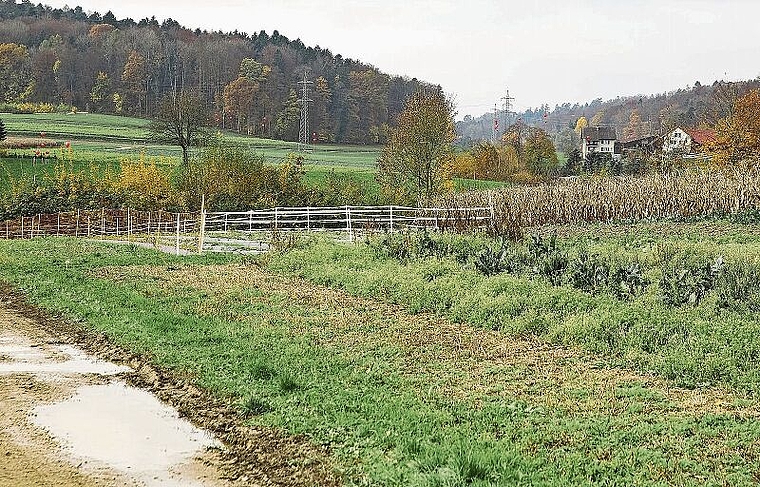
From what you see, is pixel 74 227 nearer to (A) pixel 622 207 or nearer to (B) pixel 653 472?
(A) pixel 622 207

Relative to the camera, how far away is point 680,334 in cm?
920

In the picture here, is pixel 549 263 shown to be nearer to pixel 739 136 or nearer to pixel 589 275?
pixel 589 275

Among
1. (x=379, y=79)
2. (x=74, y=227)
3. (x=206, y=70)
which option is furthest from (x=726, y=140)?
(x=206, y=70)

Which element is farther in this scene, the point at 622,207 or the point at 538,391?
the point at 622,207

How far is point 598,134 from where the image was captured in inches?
4240

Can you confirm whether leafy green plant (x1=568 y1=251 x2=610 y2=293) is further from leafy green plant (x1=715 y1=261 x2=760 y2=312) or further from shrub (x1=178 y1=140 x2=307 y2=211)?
shrub (x1=178 y1=140 x2=307 y2=211)

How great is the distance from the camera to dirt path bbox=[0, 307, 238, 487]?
6.15 metres

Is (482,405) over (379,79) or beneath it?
beneath

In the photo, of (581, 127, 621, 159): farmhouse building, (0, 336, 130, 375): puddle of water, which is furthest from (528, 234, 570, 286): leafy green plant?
(581, 127, 621, 159): farmhouse building

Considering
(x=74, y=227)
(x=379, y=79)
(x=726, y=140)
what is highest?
(x=379, y=79)

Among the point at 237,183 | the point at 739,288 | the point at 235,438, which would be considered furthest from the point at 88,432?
the point at 237,183

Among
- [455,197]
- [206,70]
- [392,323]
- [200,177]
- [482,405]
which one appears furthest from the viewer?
[206,70]

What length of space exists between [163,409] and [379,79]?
277 feet

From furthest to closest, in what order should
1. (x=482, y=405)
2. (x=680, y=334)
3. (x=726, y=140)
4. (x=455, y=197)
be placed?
1. (x=726, y=140)
2. (x=455, y=197)
3. (x=680, y=334)
4. (x=482, y=405)
